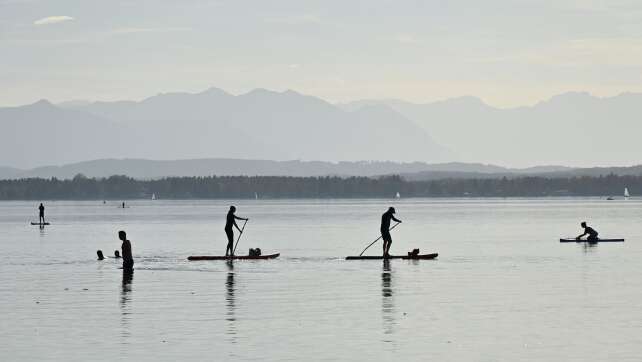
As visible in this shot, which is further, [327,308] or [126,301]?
[126,301]

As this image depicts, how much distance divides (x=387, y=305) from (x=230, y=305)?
12.7 feet

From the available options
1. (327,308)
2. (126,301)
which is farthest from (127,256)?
(327,308)

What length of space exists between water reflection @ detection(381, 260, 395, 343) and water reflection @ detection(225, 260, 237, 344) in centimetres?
308

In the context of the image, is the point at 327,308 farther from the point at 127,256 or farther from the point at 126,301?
the point at 127,256

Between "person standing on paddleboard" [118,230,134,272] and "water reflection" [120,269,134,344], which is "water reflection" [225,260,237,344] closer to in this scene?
"water reflection" [120,269,134,344]

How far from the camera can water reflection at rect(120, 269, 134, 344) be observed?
2783 cm

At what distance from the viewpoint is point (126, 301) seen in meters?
34.5

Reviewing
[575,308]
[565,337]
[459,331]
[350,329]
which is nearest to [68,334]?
[350,329]

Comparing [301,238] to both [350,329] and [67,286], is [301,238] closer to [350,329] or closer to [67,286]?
[67,286]

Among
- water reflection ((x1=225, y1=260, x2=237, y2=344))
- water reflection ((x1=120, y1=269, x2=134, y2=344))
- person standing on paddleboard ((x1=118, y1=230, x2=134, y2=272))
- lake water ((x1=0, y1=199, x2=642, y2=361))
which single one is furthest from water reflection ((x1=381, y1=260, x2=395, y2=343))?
person standing on paddleboard ((x1=118, y1=230, x2=134, y2=272))

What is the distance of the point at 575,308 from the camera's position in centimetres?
3159

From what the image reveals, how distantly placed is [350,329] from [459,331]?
2230 mm

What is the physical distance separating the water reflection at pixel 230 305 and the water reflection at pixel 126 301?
2076 mm

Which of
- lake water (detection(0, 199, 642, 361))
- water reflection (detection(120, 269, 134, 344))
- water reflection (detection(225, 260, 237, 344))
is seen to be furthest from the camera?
water reflection (detection(120, 269, 134, 344))
